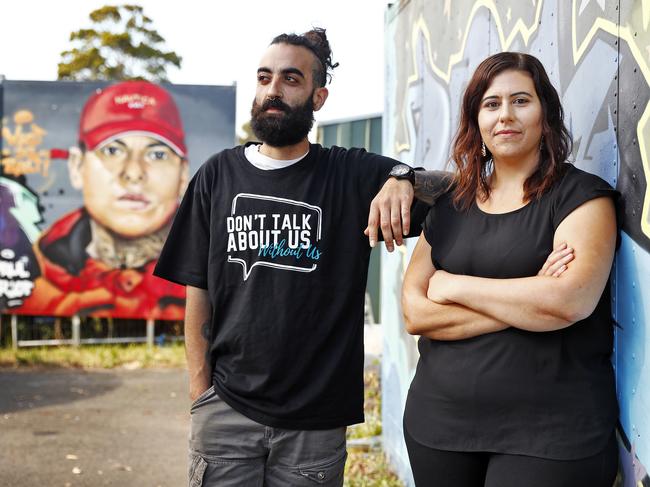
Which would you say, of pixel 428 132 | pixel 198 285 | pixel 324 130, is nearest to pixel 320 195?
pixel 198 285

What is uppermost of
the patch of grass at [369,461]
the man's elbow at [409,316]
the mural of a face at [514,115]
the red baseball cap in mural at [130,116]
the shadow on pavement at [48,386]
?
the red baseball cap in mural at [130,116]

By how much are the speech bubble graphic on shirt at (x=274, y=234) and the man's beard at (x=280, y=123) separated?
21cm

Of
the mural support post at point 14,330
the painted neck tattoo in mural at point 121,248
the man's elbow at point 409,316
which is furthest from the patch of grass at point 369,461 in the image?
the mural support post at point 14,330

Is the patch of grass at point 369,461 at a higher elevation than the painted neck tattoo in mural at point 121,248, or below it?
below

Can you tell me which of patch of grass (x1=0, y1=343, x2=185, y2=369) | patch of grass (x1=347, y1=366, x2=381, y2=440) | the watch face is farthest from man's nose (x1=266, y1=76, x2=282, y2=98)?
patch of grass (x1=0, y1=343, x2=185, y2=369)

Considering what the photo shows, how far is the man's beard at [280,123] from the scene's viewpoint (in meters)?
2.63

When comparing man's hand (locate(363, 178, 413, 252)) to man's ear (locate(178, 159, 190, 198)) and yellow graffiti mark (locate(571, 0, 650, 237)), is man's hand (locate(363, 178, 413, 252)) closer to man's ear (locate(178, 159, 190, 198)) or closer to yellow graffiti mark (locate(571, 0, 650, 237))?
yellow graffiti mark (locate(571, 0, 650, 237))

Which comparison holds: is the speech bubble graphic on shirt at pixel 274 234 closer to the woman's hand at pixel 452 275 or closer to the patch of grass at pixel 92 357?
the woman's hand at pixel 452 275

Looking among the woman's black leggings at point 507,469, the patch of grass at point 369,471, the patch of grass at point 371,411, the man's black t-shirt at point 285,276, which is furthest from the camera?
the patch of grass at point 371,411

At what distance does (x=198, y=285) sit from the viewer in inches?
107

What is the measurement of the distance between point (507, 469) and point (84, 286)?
337 inches

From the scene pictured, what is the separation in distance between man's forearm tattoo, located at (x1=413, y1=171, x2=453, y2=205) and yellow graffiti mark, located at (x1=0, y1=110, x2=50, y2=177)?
26.7 feet

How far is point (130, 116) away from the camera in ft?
31.7

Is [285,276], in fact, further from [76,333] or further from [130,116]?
[76,333]
